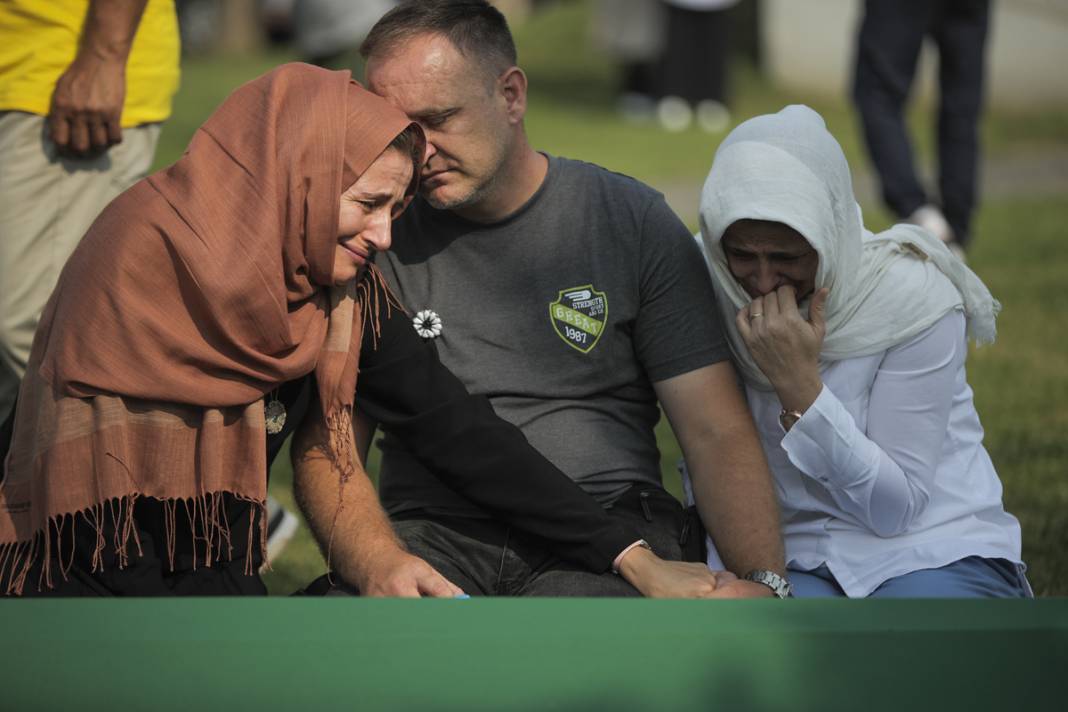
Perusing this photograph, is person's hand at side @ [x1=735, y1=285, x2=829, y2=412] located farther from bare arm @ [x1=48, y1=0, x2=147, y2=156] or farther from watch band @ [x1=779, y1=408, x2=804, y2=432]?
bare arm @ [x1=48, y1=0, x2=147, y2=156]

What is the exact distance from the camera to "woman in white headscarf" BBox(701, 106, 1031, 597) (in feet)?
10.5

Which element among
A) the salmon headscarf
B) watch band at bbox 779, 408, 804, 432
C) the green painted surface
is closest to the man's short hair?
the salmon headscarf

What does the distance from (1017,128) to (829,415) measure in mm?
11309

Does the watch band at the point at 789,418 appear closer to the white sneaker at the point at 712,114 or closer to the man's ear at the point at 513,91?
the man's ear at the point at 513,91

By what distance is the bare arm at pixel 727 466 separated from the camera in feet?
10.9

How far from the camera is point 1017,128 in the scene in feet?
44.4

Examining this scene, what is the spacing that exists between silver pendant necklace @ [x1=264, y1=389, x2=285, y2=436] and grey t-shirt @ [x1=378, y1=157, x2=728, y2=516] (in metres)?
0.45

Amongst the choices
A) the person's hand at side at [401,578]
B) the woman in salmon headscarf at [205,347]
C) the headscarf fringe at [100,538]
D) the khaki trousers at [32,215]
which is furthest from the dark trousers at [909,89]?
the headscarf fringe at [100,538]

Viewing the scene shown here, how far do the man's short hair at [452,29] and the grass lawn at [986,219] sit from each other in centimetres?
176

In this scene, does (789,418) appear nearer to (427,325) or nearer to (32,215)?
(427,325)

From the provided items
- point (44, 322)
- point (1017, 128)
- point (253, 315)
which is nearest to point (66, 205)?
point (44, 322)

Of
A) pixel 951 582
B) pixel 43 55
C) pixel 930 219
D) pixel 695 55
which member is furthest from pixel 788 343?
pixel 695 55

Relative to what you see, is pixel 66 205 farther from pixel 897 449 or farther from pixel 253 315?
pixel 897 449

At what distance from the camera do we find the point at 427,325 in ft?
11.5
